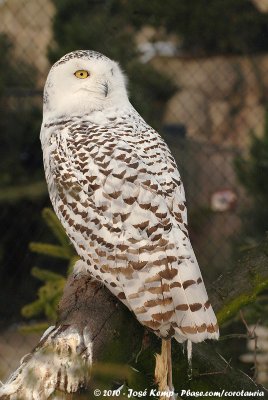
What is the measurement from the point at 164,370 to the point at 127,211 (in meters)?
0.43

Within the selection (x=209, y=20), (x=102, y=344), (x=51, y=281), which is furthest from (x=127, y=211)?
(x=209, y=20)

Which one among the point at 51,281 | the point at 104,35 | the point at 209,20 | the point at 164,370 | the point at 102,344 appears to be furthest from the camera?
the point at 209,20

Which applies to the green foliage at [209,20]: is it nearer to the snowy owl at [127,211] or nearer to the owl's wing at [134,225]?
the snowy owl at [127,211]

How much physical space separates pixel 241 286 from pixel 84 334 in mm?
704

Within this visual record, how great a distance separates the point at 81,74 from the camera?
2461 millimetres

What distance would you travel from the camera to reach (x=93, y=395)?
5.14ft

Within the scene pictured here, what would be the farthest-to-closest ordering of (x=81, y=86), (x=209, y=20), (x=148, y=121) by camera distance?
(x=209, y=20)
(x=148, y=121)
(x=81, y=86)

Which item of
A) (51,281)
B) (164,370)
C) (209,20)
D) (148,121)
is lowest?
(164,370)

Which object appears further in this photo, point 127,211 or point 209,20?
point 209,20

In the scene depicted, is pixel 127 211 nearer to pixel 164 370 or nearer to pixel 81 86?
pixel 164 370

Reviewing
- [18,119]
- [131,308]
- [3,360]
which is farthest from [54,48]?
[131,308]

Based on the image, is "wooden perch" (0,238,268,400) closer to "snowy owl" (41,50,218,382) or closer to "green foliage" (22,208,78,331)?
"snowy owl" (41,50,218,382)

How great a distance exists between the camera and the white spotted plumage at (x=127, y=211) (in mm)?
1801

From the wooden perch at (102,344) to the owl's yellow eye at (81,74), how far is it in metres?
0.72
